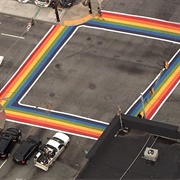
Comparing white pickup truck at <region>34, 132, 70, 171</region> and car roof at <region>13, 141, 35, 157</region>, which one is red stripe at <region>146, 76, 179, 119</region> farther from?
car roof at <region>13, 141, 35, 157</region>

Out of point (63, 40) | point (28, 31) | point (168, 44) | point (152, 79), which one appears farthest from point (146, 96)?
point (28, 31)

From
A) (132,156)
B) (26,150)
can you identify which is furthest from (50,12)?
(132,156)

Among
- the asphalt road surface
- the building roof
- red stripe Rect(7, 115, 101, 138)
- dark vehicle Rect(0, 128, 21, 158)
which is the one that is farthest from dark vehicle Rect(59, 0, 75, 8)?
the building roof

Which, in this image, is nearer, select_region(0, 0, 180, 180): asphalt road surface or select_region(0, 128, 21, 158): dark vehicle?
select_region(0, 128, 21, 158): dark vehicle

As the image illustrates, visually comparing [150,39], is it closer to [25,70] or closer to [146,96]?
[146,96]

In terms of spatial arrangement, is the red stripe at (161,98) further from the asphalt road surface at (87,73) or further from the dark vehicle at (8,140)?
the dark vehicle at (8,140)

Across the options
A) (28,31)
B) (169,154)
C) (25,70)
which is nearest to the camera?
(169,154)

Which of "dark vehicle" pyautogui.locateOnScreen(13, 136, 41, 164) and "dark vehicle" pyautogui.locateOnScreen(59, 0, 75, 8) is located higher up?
"dark vehicle" pyautogui.locateOnScreen(59, 0, 75, 8)
